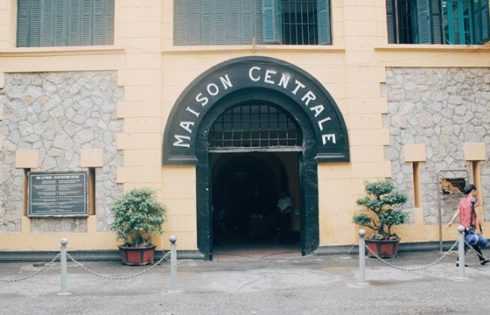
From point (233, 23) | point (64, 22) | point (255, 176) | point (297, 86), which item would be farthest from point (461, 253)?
point (64, 22)

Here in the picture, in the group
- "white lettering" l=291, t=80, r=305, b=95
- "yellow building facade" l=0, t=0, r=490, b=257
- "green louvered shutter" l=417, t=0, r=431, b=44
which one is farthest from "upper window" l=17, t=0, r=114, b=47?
"green louvered shutter" l=417, t=0, r=431, b=44

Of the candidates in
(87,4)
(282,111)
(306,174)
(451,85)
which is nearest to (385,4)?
(451,85)

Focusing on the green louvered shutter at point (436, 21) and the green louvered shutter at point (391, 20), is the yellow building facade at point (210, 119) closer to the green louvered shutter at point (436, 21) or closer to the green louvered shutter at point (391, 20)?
the green louvered shutter at point (436, 21)

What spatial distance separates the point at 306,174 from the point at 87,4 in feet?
24.5

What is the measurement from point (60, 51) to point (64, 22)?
1130 mm

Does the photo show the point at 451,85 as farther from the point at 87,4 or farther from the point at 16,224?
the point at 16,224

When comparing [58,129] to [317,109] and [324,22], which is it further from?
[324,22]

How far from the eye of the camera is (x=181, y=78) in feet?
41.2

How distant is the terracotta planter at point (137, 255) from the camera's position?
11414mm

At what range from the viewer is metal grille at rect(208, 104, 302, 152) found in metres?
13.0

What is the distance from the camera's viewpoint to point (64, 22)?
43.1 ft

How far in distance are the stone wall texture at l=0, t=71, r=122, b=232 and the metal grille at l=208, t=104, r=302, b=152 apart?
8.70 feet

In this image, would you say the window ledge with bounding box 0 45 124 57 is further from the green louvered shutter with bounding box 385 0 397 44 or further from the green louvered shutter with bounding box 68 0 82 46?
the green louvered shutter with bounding box 385 0 397 44

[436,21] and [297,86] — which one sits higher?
[436,21]
